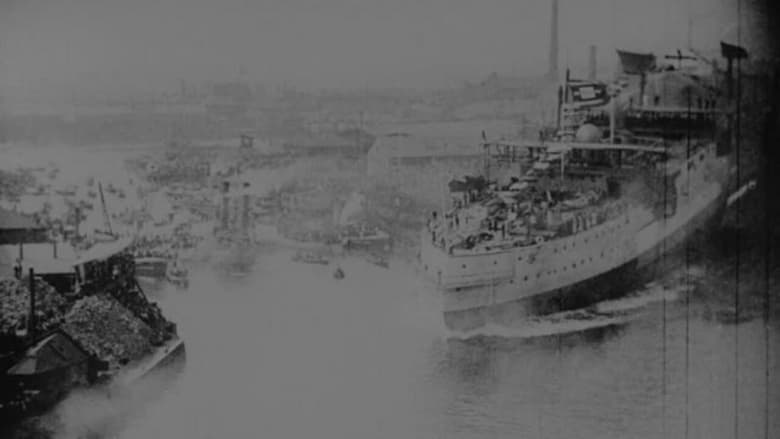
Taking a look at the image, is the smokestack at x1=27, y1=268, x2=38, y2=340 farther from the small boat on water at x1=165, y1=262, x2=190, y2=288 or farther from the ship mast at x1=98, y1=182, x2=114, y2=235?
the small boat on water at x1=165, y1=262, x2=190, y2=288

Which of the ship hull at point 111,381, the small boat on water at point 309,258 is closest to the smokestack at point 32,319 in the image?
the ship hull at point 111,381

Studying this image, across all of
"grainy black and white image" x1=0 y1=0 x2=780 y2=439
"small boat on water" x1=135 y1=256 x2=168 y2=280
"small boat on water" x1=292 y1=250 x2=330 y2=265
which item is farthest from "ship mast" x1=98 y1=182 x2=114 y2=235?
"small boat on water" x1=292 y1=250 x2=330 y2=265

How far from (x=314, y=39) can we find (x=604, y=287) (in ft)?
3.72

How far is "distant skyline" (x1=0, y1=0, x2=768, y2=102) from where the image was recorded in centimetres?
334

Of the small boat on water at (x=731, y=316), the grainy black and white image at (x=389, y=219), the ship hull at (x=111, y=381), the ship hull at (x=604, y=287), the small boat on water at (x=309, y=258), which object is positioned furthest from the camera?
the small boat on water at (x=731, y=316)

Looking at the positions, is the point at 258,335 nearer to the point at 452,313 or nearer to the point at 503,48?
the point at 452,313

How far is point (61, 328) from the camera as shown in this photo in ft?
10.8

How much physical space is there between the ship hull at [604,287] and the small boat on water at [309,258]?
0.37 m

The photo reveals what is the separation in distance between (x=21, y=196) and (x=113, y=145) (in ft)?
0.95

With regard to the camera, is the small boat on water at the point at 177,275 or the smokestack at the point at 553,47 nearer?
the small boat on water at the point at 177,275

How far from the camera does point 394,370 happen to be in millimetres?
3518

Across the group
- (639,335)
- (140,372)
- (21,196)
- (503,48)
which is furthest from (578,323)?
(21,196)

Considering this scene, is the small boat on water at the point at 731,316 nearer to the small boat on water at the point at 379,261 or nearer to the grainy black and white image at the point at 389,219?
the grainy black and white image at the point at 389,219

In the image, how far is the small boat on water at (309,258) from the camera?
3484mm
